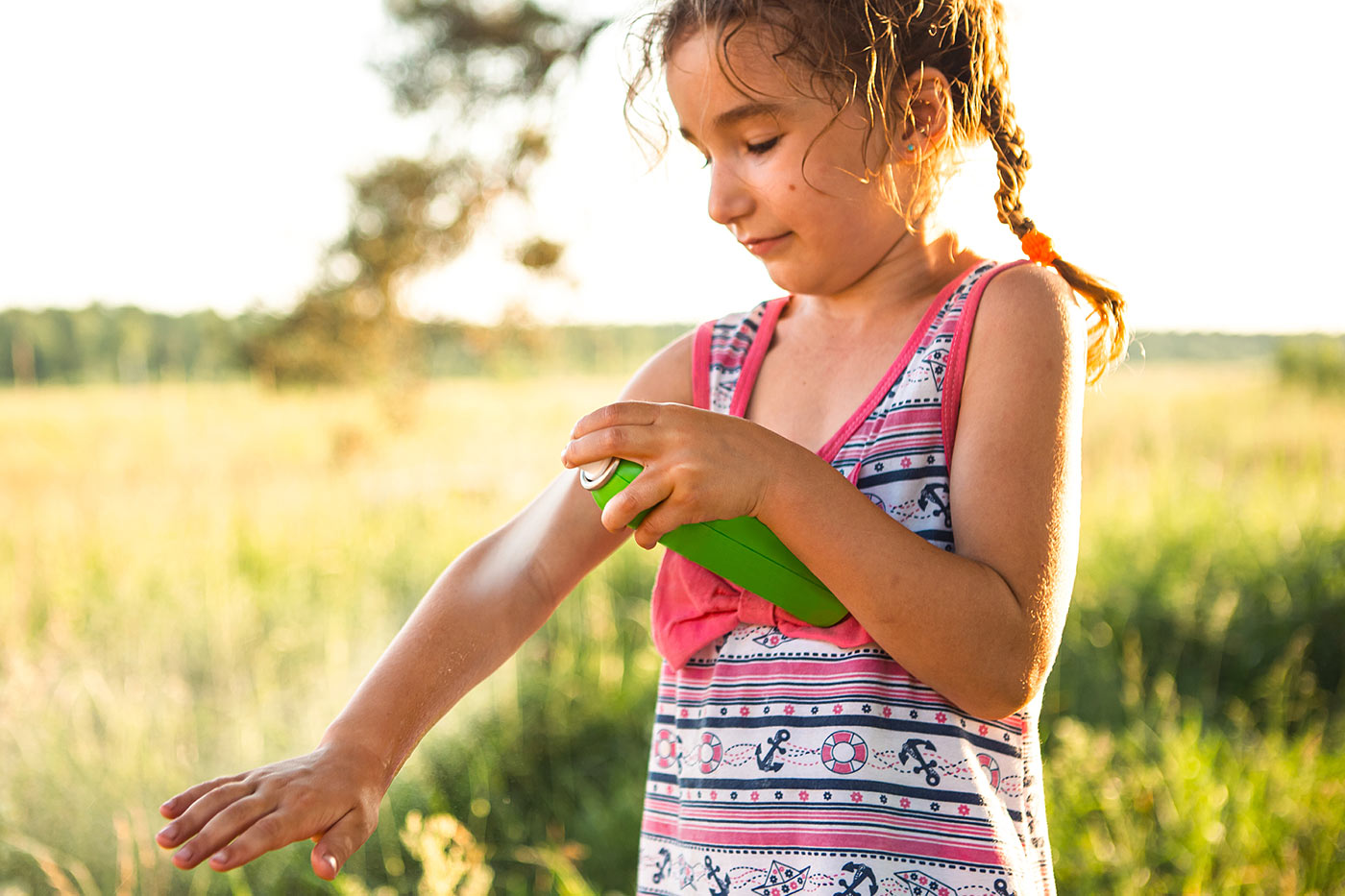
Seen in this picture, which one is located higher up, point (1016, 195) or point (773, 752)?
point (1016, 195)

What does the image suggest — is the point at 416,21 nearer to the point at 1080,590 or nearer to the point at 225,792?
the point at 1080,590

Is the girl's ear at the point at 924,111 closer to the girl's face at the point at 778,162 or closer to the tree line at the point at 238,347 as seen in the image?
the girl's face at the point at 778,162

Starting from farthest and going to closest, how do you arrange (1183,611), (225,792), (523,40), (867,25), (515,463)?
(515,463)
(523,40)
(1183,611)
(867,25)
(225,792)

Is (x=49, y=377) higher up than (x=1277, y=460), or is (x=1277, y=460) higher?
(x=49, y=377)

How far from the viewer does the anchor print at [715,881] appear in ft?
3.46

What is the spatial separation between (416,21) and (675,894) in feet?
17.8

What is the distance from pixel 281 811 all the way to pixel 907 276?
82 cm

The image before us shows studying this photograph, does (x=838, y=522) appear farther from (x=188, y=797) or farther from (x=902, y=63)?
(x=188, y=797)

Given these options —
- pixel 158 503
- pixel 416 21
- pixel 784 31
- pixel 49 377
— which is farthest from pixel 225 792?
pixel 416 21

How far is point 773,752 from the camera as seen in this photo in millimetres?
1049

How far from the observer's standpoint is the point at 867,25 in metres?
1.07

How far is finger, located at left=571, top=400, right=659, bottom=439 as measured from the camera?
89 cm

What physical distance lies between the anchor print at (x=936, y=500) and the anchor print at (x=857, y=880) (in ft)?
1.08

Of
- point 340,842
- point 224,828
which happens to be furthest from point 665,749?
point 224,828
